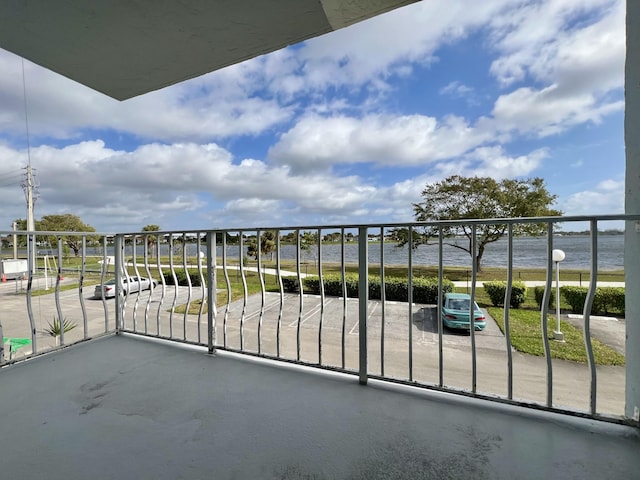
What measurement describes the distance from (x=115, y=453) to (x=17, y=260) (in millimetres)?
2272

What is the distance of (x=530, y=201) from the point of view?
1891cm

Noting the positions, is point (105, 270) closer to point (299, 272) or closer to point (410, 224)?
point (299, 272)

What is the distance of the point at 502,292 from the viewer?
39.1ft

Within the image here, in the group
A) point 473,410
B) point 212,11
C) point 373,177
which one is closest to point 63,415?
point 473,410

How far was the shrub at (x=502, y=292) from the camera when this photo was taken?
1148 cm

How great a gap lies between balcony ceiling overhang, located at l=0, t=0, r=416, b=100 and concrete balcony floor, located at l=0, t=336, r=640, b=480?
206 cm

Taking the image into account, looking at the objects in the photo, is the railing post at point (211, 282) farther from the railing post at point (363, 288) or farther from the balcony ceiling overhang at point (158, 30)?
the balcony ceiling overhang at point (158, 30)

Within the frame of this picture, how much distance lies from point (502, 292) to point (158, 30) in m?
14.0

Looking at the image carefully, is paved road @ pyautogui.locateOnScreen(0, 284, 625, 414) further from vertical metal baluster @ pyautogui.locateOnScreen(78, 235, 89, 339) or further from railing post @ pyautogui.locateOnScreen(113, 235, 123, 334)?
vertical metal baluster @ pyautogui.locateOnScreen(78, 235, 89, 339)

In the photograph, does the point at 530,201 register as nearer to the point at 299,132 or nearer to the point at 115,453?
the point at 299,132

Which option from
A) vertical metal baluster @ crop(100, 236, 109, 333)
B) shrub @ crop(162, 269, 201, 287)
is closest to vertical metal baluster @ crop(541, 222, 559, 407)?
shrub @ crop(162, 269, 201, 287)

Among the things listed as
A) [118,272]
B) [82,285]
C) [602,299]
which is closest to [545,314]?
[118,272]

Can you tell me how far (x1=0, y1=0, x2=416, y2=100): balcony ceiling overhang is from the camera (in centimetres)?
144

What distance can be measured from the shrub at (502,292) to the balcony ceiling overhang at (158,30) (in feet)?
42.1
